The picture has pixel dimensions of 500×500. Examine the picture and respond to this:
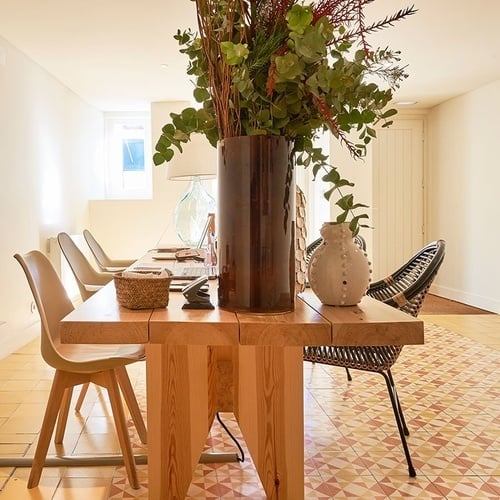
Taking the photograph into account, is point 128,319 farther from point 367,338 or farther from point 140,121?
point 140,121

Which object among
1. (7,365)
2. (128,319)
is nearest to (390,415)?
(128,319)

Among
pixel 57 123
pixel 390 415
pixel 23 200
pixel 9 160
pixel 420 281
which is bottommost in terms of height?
pixel 390 415

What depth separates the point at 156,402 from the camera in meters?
1.11

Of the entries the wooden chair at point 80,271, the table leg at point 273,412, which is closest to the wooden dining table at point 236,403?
the table leg at point 273,412

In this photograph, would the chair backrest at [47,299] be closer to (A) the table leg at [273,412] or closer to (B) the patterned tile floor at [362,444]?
(B) the patterned tile floor at [362,444]

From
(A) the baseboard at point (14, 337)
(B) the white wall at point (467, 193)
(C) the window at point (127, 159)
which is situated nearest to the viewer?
(A) the baseboard at point (14, 337)

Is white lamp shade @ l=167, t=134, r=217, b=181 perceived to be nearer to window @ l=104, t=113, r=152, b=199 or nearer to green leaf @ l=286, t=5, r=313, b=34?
green leaf @ l=286, t=5, r=313, b=34

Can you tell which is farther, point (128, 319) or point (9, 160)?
point (9, 160)

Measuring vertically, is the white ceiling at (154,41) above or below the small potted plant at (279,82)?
above

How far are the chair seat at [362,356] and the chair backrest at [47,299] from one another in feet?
3.33

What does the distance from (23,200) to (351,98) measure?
3.75 metres

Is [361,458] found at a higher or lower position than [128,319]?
lower

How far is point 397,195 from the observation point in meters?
6.70

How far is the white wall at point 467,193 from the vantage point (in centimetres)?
533
